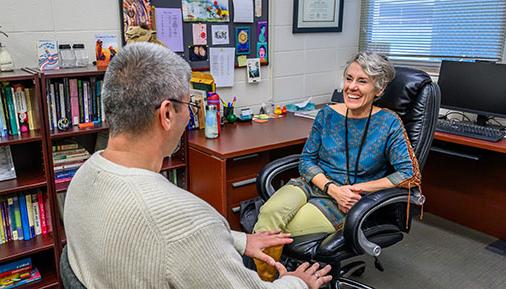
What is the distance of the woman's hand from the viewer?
1.83 m

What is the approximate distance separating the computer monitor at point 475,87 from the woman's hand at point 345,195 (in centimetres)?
136

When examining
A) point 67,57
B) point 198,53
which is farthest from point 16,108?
point 198,53

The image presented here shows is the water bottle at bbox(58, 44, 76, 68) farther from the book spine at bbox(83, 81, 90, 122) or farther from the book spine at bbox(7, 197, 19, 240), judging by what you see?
the book spine at bbox(7, 197, 19, 240)

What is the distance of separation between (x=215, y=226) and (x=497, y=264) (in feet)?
7.55

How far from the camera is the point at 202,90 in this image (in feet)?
8.56

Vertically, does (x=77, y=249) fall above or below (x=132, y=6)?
below

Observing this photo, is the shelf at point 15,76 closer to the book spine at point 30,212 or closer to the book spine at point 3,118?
the book spine at point 3,118

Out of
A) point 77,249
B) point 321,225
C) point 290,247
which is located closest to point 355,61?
point 321,225

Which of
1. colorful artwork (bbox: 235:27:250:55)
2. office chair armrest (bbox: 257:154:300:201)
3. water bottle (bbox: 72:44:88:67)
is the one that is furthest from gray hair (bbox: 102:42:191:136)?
colorful artwork (bbox: 235:27:250:55)

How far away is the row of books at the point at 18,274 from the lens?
200 cm

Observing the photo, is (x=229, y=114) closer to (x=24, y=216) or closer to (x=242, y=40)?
(x=242, y=40)

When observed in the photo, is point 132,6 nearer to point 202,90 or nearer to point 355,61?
point 202,90

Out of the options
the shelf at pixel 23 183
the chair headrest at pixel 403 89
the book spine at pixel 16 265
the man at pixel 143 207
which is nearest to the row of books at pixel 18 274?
the book spine at pixel 16 265

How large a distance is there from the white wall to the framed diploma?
0.16 feet
